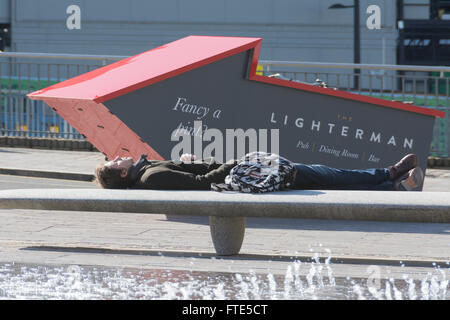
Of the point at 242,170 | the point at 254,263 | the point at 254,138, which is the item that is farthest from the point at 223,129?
the point at 254,263

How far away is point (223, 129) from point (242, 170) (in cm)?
266

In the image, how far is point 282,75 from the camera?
11141mm

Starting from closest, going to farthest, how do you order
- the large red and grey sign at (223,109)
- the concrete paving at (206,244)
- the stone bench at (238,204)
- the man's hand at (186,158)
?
1. the stone bench at (238,204)
2. the concrete paving at (206,244)
3. the man's hand at (186,158)
4. the large red and grey sign at (223,109)

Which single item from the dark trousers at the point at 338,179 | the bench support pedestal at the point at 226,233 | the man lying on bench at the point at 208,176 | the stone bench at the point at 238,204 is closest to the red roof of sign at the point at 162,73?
the man lying on bench at the point at 208,176

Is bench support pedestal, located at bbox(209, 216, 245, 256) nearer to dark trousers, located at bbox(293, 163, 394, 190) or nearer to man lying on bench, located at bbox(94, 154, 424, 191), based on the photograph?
man lying on bench, located at bbox(94, 154, 424, 191)

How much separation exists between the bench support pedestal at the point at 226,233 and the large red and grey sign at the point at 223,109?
2535 millimetres

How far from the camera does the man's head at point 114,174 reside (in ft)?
21.5

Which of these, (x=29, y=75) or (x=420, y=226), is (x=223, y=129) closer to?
(x=420, y=226)

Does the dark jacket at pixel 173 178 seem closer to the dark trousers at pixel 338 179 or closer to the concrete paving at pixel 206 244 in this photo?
the concrete paving at pixel 206 244

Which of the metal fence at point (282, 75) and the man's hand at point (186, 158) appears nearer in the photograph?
the man's hand at point (186, 158)

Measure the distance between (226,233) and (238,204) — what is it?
393 mm

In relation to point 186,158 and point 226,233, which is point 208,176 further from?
point 226,233

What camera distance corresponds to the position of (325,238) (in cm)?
695

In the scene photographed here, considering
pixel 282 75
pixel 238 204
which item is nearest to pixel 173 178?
pixel 238 204
